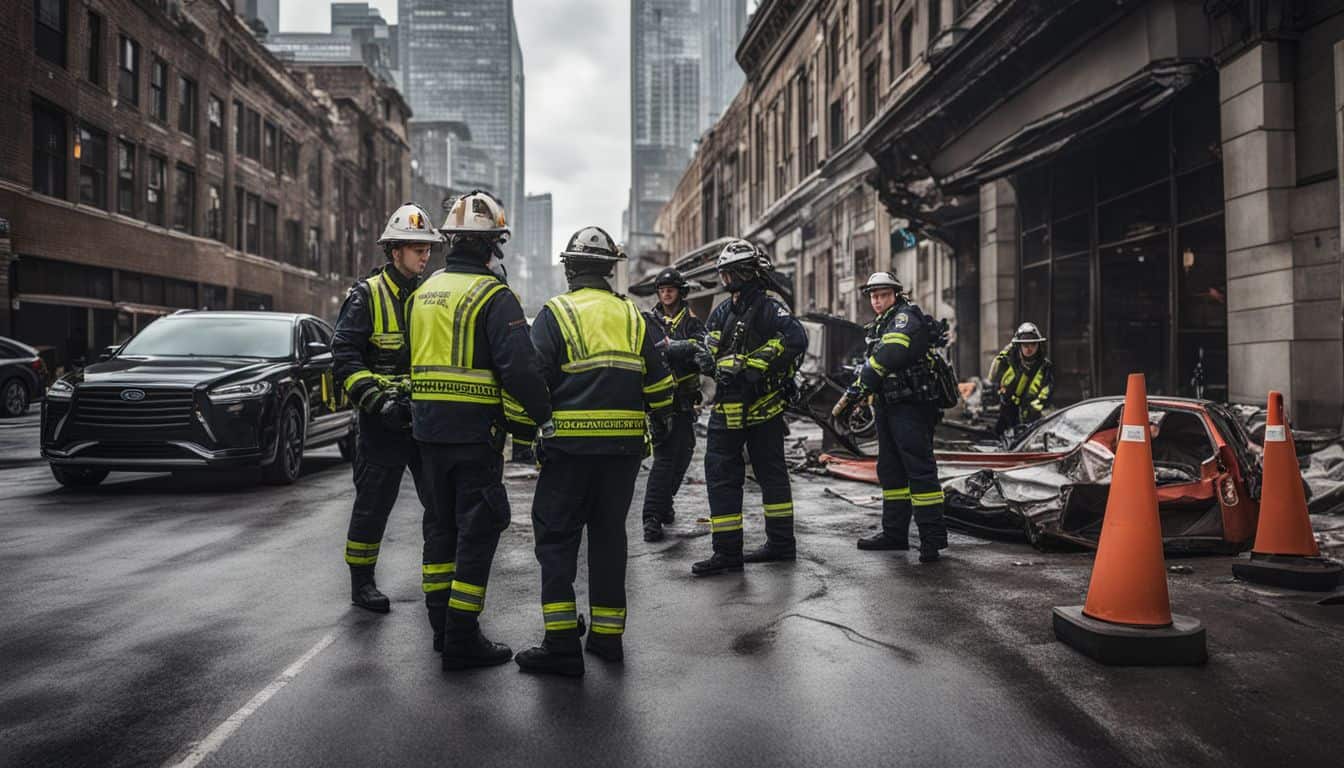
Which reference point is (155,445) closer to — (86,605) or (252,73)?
(86,605)

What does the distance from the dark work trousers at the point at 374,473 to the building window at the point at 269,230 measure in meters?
40.1

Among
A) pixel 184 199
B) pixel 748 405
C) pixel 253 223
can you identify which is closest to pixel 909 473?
pixel 748 405

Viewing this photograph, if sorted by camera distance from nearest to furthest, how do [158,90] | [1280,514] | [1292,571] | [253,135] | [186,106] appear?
[1292,571] → [1280,514] → [158,90] → [186,106] → [253,135]

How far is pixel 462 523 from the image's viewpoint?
4.23m

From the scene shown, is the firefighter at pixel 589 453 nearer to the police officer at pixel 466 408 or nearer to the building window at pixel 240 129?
the police officer at pixel 466 408

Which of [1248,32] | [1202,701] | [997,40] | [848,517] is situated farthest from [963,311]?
[1202,701]

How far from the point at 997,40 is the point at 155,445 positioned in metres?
13.2

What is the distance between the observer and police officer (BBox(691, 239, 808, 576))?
6211 millimetres

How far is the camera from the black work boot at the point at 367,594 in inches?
200

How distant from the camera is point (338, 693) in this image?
3816 millimetres

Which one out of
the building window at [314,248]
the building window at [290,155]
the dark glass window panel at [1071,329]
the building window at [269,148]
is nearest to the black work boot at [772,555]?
the dark glass window panel at [1071,329]

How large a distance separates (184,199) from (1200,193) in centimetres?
3209

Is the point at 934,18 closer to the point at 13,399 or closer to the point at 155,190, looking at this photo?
the point at 13,399

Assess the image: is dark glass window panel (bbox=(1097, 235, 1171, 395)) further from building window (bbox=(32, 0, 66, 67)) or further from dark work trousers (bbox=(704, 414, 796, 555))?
building window (bbox=(32, 0, 66, 67))
